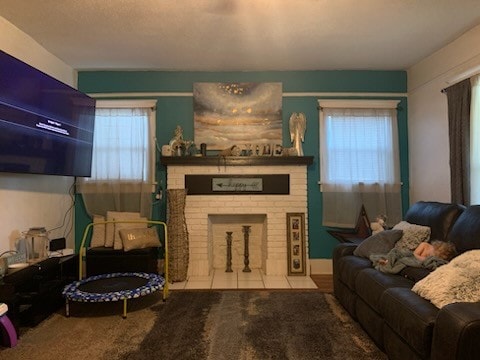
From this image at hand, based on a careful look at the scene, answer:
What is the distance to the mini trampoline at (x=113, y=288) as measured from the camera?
2.84 m

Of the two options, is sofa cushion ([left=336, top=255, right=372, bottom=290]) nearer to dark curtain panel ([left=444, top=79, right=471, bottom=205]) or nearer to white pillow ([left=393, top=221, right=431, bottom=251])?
white pillow ([left=393, top=221, right=431, bottom=251])

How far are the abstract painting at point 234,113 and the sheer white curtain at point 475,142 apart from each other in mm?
2136

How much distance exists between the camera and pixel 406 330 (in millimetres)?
1818

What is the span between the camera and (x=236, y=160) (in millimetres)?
4289

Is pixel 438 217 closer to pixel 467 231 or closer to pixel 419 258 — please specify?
pixel 467 231

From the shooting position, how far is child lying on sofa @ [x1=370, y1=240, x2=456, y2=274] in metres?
2.49

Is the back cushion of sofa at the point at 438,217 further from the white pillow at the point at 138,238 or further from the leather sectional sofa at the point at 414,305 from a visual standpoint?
the white pillow at the point at 138,238

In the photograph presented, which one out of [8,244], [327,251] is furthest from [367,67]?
[8,244]

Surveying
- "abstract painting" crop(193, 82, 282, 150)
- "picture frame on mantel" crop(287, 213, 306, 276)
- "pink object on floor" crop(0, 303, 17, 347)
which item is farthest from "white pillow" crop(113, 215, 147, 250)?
"picture frame on mantel" crop(287, 213, 306, 276)

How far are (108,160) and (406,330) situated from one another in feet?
12.4

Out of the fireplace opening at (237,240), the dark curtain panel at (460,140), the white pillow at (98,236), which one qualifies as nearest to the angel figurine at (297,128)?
the fireplace opening at (237,240)

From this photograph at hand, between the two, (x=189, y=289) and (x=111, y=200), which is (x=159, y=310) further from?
→ (x=111, y=200)

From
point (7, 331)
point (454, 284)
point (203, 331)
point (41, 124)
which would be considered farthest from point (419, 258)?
point (41, 124)

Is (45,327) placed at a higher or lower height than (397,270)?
lower
